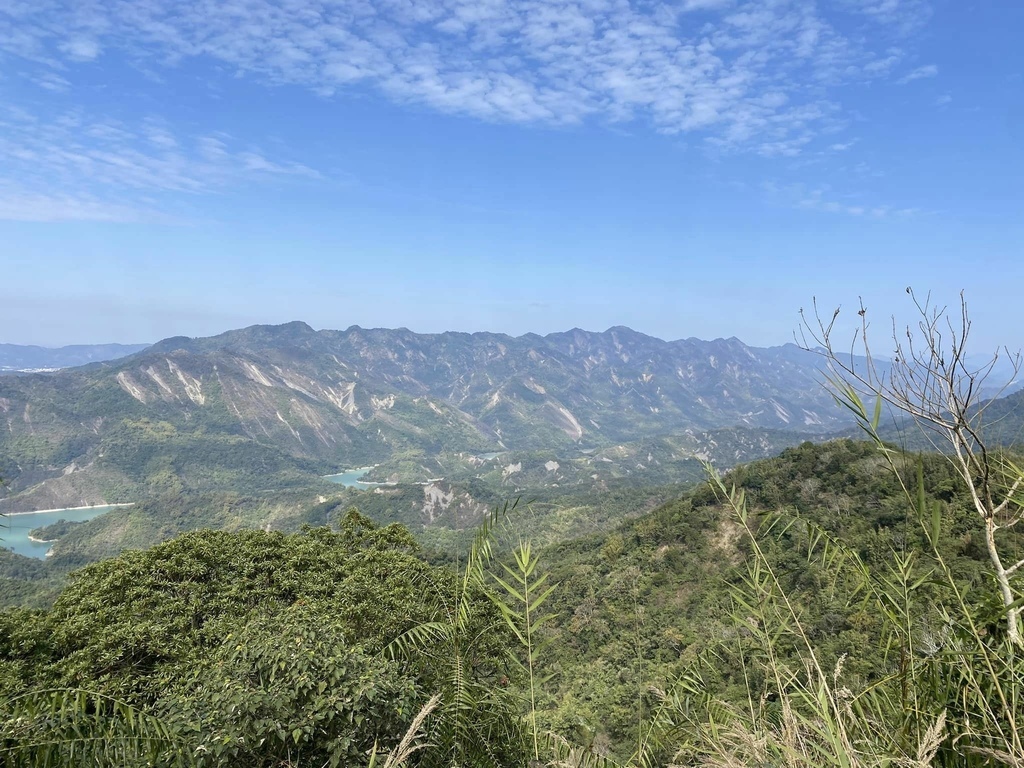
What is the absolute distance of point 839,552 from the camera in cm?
250

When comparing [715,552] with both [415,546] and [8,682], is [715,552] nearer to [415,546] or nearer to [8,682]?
[415,546]

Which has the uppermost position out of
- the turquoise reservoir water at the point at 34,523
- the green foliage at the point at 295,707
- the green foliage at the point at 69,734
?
the green foliage at the point at 69,734

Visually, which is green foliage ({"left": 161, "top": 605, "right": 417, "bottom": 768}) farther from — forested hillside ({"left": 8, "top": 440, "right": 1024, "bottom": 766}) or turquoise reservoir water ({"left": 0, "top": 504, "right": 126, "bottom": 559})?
turquoise reservoir water ({"left": 0, "top": 504, "right": 126, "bottom": 559})

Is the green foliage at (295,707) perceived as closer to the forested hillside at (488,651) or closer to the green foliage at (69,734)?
the forested hillside at (488,651)

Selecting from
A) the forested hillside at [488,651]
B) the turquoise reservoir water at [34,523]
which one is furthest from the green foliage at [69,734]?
the turquoise reservoir water at [34,523]

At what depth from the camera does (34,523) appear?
147250mm

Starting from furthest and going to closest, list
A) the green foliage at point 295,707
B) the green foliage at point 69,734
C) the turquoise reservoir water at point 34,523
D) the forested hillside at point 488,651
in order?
the turquoise reservoir water at point 34,523
the green foliage at point 295,707
the green foliage at point 69,734
the forested hillside at point 488,651

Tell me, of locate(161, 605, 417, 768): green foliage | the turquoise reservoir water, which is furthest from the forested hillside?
the turquoise reservoir water

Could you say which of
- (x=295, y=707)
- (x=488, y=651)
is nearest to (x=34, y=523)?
(x=488, y=651)

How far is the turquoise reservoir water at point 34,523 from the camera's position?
122 meters

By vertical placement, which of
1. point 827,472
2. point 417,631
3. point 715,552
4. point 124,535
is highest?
point 417,631

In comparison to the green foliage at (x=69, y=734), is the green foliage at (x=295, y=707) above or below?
below

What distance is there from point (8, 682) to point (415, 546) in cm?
1294

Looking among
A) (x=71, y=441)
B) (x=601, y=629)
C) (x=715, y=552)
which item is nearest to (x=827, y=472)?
(x=715, y=552)
